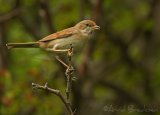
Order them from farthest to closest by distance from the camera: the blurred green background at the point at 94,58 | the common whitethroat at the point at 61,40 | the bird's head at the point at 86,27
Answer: the blurred green background at the point at 94,58
the bird's head at the point at 86,27
the common whitethroat at the point at 61,40

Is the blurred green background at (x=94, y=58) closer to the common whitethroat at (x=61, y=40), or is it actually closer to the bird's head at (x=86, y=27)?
the bird's head at (x=86, y=27)

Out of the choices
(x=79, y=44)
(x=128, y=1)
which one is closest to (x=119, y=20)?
(x=128, y=1)

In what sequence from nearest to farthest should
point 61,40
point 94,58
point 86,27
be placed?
point 61,40, point 86,27, point 94,58

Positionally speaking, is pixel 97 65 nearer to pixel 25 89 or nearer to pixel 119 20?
pixel 119 20

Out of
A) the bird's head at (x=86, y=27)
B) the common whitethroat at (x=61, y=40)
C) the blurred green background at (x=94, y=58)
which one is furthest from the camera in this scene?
the blurred green background at (x=94, y=58)

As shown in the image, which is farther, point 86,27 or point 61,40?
point 86,27

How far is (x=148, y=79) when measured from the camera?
11.9 meters

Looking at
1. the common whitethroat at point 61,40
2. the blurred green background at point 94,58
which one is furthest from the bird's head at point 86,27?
the blurred green background at point 94,58

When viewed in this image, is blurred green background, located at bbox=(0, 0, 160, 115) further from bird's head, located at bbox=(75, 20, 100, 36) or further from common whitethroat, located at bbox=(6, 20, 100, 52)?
common whitethroat, located at bbox=(6, 20, 100, 52)

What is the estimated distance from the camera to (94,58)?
1214 cm

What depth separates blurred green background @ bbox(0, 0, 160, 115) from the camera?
35.3 feet

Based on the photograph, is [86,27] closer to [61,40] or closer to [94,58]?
[61,40]

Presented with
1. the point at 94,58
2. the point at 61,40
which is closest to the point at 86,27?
the point at 61,40

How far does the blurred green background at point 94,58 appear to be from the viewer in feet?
35.3
